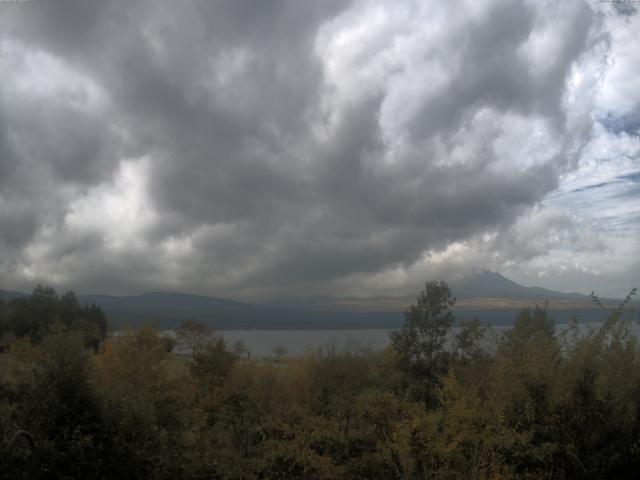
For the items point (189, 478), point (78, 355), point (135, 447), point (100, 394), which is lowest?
point (189, 478)

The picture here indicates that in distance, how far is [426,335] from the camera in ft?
99.9

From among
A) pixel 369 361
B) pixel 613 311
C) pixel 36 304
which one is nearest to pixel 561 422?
pixel 613 311

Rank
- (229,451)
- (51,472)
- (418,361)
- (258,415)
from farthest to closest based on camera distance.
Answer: (418,361) → (258,415) → (229,451) → (51,472)

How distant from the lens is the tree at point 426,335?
98.3 feet

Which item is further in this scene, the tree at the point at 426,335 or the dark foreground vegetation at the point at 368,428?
the tree at the point at 426,335

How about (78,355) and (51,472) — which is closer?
(51,472)

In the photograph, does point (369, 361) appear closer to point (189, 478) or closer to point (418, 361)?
point (418, 361)

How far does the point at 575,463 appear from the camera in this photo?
41.3 ft

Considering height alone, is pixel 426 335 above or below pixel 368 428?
above

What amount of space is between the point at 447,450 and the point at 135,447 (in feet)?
24.0

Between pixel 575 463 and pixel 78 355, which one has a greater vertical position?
pixel 78 355

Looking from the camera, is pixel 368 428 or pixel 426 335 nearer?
pixel 368 428

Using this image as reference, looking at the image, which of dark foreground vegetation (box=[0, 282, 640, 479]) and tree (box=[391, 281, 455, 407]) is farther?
tree (box=[391, 281, 455, 407])

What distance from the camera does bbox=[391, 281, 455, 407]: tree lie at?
98.3 feet
